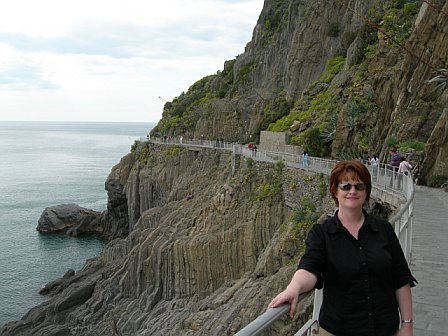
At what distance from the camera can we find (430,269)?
33.1 feet

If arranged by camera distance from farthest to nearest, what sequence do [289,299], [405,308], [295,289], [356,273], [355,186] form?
[355,186] → [405,308] → [356,273] → [295,289] → [289,299]

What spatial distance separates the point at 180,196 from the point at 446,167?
26.7 metres

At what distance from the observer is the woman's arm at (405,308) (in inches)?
179

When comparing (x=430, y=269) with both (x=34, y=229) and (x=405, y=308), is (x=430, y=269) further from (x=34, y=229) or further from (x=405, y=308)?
(x=34, y=229)

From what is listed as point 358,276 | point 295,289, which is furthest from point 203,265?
point 295,289

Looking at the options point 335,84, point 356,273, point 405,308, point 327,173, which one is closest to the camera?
point 356,273

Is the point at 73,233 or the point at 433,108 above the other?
the point at 433,108

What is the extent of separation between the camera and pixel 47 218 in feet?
222

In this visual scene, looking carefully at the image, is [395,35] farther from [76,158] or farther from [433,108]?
[76,158]

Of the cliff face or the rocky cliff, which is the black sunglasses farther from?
the rocky cliff

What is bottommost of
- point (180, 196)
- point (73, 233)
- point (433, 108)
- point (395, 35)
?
point (73, 233)

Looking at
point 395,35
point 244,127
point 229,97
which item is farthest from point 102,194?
point 395,35

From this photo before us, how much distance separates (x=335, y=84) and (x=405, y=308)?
4185 centimetres

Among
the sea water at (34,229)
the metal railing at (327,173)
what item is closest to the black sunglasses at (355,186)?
the metal railing at (327,173)
